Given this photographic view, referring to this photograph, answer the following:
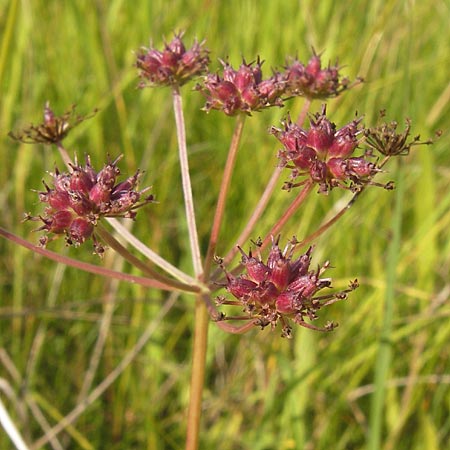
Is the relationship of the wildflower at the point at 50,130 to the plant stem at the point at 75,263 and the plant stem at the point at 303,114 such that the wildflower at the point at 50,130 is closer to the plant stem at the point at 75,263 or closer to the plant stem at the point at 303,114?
the plant stem at the point at 75,263

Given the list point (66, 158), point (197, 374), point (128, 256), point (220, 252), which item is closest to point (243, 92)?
point (66, 158)

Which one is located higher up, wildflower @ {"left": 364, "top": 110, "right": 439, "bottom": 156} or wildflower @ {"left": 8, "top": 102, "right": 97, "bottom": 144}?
wildflower @ {"left": 364, "top": 110, "right": 439, "bottom": 156}

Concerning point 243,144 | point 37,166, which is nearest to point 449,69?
point 243,144

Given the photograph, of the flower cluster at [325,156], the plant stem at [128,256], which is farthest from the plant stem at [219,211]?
the flower cluster at [325,156]

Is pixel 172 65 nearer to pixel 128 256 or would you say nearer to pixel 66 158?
pixel 66 158

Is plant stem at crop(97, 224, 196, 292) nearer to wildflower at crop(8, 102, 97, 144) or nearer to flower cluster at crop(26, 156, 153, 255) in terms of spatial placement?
flower cluster at crop(26, 156, 153, 255)

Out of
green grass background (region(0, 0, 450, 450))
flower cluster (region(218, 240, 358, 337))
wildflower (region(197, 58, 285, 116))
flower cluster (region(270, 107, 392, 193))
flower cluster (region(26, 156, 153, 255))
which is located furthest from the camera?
green grass background (region(0, 0, 450, 450))

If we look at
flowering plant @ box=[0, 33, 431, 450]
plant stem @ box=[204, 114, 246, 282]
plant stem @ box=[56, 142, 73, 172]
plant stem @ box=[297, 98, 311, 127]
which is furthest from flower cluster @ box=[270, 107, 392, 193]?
plant stem @ box=[56, 142, 73, 172]
